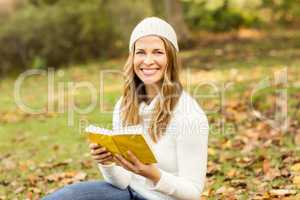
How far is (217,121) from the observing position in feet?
23.2

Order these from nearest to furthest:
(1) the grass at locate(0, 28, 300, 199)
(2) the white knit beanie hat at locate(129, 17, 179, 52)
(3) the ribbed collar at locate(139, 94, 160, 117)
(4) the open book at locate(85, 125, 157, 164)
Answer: (4) the open book at locate(85, 125, 157, 164)
(2) the white knit beanie hat at locate(129, 17, 179, 52)
(3) the ribbed collar at locate(139, 94, 160, 117)
(1) the grass at locate(0, 28, 300, 199)

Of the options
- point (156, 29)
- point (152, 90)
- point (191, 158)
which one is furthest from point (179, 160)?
point (156, 29)

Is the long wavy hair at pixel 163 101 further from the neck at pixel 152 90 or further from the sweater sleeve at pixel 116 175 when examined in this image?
the sweater sleeve at pixel 116 175

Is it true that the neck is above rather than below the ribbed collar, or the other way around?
above

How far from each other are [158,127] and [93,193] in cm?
50

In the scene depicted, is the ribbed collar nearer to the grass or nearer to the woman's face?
the woman's face

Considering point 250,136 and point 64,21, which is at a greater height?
point 64,21

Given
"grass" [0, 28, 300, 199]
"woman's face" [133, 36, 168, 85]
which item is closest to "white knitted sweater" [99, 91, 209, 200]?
"woman's face" [133, 36, 168, 85]

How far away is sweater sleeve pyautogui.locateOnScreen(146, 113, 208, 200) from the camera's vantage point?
302 cm

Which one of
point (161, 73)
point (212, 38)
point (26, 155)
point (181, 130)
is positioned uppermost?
point (212, 38)

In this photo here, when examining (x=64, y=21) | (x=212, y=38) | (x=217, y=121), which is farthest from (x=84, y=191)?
(x=212, y=38)

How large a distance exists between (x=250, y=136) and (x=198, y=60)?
6.81 meters

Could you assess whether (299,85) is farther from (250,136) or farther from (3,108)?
(3,108)

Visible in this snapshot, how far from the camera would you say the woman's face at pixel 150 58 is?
10.6 ft
